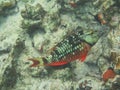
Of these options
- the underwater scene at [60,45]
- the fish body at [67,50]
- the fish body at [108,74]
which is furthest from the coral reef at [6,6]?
the fish body at [108,74]

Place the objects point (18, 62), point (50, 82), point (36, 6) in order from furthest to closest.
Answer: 1. point (36, 6)
2. point (18, 62)
3. point (50, 82)

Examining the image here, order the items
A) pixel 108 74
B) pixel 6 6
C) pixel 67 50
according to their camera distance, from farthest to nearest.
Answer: pixel 6 6, pixel 67 50, pixel 108 74

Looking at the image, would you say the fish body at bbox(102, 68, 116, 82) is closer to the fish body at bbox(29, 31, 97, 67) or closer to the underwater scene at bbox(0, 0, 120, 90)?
the underwater scene at bbox(0, 0, 120, 90)

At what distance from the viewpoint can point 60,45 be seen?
4602 mm

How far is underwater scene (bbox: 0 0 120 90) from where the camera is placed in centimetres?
462

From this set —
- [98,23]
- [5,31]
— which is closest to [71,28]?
[98,23]

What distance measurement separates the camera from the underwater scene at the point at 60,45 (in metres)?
4.62

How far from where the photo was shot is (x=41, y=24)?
6.07 metres

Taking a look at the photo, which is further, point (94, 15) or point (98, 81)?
point (94, 15)

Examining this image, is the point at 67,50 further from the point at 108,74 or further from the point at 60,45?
the point at 108,74

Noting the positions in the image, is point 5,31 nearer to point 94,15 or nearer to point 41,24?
point 41,24

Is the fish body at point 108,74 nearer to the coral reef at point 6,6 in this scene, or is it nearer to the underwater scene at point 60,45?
the underwater scene at point 60,45

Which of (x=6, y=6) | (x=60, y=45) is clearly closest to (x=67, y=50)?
(x=60, y=45)

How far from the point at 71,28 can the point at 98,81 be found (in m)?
1.58
